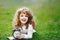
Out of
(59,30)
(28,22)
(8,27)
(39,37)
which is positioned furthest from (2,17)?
(59,30)

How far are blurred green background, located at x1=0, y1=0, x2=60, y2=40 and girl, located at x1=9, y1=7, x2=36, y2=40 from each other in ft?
0.09

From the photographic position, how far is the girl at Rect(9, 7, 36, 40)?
1.18 meters

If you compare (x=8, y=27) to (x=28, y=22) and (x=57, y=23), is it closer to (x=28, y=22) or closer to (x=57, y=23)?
(x=28, y=22)

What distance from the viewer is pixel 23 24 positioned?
1193mm

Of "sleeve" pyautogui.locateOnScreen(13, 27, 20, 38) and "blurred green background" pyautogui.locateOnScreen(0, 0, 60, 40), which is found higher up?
"blurred green background" pyautogui.locateOnScreen(0, 0, 60, 40)

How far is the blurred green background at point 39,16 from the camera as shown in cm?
118

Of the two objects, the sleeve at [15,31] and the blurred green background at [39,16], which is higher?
the blurred green background at [39,16]

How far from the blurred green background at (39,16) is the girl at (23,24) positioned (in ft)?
0.09

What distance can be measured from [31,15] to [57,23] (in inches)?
7.6

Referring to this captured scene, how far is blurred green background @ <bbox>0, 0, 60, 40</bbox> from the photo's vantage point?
1182mm

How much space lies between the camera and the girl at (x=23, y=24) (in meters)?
1.18

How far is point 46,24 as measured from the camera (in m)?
1.21

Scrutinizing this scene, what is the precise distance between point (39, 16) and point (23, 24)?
0.12 meters

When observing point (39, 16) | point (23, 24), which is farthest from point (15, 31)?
point (39, 16)
